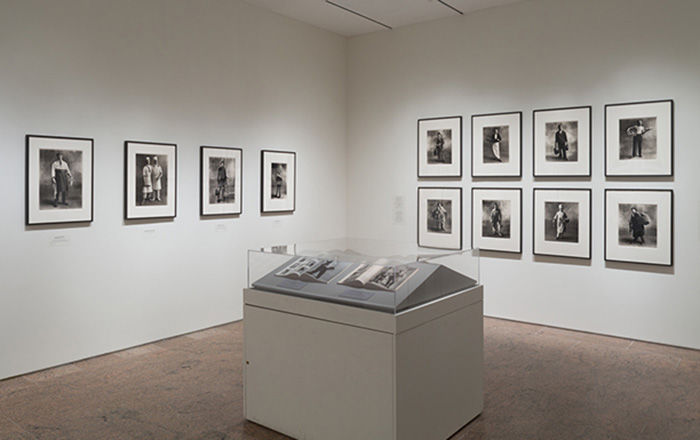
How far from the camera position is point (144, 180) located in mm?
6504

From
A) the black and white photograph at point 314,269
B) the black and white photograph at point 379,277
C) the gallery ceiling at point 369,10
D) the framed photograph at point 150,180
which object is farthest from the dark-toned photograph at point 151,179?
the black and white photograph at point 379,277

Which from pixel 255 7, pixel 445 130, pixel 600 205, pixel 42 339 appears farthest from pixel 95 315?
pixel 600 205

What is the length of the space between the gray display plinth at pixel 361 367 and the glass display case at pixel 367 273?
0.23 ft

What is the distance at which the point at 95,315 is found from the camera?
612 cm

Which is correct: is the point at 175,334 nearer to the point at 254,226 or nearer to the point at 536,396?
the point at 254,226

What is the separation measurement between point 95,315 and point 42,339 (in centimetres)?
59

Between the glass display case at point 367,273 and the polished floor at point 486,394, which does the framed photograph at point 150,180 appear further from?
the glass display case at point 367,273

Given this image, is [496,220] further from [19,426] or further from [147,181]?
[19,426]

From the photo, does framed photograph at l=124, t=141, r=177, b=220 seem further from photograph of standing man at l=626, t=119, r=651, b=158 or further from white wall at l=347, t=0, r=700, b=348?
photograph of standing man at l=626, t=119, r=651, b=158

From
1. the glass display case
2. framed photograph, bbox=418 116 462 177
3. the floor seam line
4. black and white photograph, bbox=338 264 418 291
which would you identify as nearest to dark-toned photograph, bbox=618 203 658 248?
framed photograph, bbox=418 116 462 177

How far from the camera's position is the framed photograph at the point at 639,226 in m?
6.61

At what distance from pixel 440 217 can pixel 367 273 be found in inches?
191

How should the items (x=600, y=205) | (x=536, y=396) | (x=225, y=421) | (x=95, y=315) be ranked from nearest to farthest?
(x=225, y=421), (x=536, y=396), (x=95, y=315), (x=600, y=205)

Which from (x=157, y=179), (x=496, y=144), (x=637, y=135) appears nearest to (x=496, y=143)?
(x=496, y=144)
